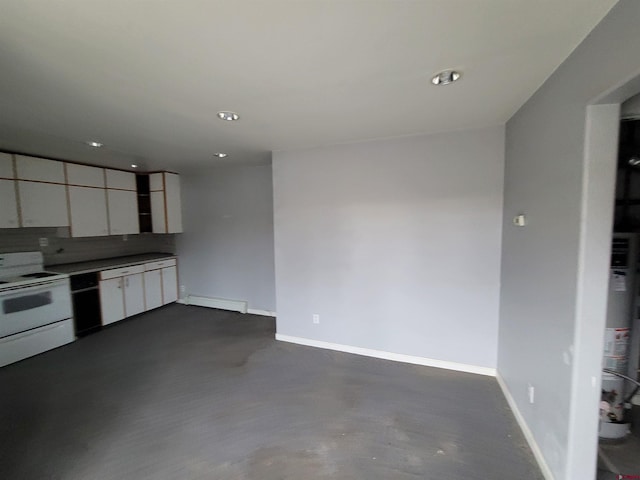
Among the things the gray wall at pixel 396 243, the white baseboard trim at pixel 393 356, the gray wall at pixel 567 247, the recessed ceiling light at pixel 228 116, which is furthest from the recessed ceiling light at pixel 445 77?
the white baseboard trim at pixel 393 356

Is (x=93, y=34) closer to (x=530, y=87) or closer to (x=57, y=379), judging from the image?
(x=530, y=87)

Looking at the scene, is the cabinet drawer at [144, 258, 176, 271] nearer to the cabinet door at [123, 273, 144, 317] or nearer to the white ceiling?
the cabinet door at [123, 273, 144, 317]

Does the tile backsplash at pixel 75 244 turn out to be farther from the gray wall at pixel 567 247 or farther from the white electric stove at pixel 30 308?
the gray wall at pixel 567 247

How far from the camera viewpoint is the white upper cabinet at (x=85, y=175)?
12.5ft

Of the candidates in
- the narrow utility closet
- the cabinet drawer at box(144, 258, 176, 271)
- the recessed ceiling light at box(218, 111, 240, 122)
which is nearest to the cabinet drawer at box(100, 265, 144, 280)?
the cabinet drawer at box(144, 258, 176, 271)

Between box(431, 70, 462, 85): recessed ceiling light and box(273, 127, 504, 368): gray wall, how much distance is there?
43.7 inches

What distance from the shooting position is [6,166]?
124 inches

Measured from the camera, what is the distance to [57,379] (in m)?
2.69

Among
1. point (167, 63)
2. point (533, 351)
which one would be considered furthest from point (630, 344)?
Answer: point (167, 63)

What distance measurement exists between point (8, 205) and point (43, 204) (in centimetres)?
33

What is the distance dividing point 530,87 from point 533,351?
1797 millimetres

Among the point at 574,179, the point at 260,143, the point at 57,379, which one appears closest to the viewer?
A: the point at 574,179

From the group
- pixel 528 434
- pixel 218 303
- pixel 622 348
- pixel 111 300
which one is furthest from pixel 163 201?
pixel 622 348

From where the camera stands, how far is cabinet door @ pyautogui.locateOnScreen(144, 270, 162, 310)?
4555 mm
